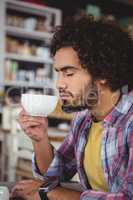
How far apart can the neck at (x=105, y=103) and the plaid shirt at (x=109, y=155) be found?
30 mm

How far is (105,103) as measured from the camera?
3.54ft

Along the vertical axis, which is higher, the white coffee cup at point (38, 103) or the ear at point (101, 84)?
the ear at point (101, 84)

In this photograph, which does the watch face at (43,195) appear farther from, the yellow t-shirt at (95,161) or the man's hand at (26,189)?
the yellow t-shirt at (95,161)

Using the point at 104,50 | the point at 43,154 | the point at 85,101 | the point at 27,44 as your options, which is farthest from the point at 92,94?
the point at 27,44

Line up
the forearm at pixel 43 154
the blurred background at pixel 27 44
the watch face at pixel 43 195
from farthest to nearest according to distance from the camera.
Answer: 1. the blurred background at pixel 27 44
2. the forearm at pixel 43 154
3. the watch face at pixel 43 195

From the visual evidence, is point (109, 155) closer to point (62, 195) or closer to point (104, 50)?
point (62, 195)

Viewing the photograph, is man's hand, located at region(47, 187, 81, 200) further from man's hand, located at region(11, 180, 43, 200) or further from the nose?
the nose

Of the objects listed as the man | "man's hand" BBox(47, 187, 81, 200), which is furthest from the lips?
"man's hand" BBox(47, 187, 81, 200)

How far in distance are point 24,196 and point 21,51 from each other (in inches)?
161

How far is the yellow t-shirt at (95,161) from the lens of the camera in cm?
102

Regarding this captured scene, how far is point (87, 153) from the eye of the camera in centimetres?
107

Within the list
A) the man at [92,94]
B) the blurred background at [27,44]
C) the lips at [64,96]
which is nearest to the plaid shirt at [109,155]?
the man at [92,94]

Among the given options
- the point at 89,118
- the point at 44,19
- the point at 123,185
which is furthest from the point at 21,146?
the point at 44,19

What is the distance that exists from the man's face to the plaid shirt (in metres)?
0.09
